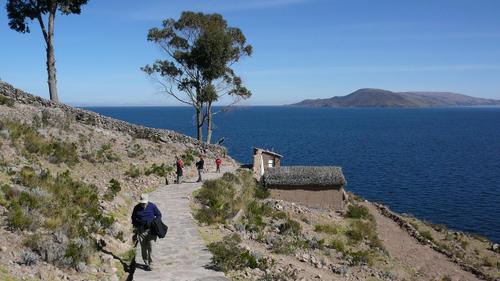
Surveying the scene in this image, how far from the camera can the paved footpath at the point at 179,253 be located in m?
13.1

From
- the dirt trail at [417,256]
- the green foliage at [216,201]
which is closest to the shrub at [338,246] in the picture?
the dirt trail at [417,256]

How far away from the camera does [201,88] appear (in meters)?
42.8

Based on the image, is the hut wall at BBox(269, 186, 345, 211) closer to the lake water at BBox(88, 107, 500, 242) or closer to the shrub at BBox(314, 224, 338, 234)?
the shrub at BBox(314, 224, 338, 234)

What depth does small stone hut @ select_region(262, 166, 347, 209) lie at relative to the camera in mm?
31375

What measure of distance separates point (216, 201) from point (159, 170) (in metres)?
6.39

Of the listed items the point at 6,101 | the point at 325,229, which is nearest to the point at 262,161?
the point at 325,229

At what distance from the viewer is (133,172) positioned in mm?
25828

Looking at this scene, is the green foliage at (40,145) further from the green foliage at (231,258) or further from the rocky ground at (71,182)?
the green foliage at (231,258)

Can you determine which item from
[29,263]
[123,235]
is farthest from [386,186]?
[29,263]

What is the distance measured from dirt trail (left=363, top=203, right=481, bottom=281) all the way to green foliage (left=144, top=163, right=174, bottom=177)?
13.9m

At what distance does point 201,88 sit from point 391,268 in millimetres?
25550

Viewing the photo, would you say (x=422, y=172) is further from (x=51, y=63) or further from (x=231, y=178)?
(x=51, y=63)

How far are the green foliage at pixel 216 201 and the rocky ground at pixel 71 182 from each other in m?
3.11

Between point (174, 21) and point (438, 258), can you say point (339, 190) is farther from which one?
point (174, 21)
